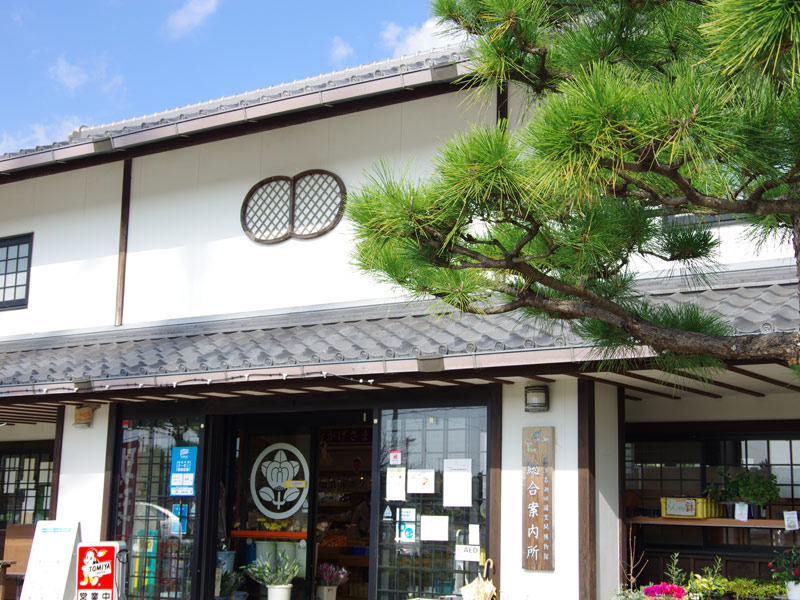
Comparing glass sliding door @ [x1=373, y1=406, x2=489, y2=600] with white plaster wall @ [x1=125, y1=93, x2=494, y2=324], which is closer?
glass sliding door @ [x1=373, y1=406, x2=489, y2=600]

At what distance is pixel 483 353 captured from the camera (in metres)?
6.43

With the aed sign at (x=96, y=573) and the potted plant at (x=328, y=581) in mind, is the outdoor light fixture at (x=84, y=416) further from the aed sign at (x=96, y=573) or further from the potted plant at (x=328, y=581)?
the potted plant at (x=328, y=581)

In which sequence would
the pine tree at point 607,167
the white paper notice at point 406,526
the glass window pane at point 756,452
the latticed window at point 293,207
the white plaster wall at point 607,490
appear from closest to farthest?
the pine tree at point 607,167 → the white plaster wall at point 607,490 → the white paper notice at point 406,526 → the glass window pane at point 756,452 → the latticed window at point 293,207

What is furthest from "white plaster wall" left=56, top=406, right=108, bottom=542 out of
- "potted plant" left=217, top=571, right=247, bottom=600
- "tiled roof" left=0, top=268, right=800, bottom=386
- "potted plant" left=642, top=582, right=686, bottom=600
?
"potted plant" left=642, top=582, right=686, bottom=600

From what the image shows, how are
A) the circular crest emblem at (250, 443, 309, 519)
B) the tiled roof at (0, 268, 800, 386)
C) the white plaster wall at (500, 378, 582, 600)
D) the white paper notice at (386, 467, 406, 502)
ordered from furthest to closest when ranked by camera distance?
the circular crest emblem at (250, 443, 309, 519), the white paper notice at (386, 467, 406, 502), the white plaster wall at (500, 378, 582, 600), the tiled roof at (0, 268, 800, 386)

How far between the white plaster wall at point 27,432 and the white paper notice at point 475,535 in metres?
6.67

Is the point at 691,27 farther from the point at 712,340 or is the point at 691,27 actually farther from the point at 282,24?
the point at 282,24

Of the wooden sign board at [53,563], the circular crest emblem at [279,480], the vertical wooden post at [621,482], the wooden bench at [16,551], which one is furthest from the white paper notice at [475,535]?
the wooden bench at [16,551]

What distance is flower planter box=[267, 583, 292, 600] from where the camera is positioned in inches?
360

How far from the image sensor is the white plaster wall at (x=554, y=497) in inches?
268

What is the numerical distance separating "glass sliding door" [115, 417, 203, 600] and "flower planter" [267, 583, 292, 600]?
0.94 m

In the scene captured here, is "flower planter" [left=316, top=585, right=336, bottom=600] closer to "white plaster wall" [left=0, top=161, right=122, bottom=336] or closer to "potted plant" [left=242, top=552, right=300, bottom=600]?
"potted plant" [left=242, top=552, right=300, bottom=600]

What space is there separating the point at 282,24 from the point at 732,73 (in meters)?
14.0

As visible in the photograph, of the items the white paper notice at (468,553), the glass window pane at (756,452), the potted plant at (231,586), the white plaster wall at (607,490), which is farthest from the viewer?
the potted plant at (231,586)
